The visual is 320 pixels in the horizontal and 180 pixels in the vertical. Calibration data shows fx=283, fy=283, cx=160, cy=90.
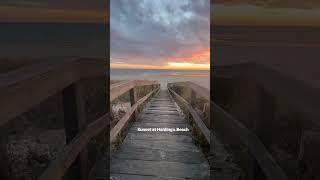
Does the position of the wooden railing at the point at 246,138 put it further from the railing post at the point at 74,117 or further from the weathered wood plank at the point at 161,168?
the railing post at the point at 74,117

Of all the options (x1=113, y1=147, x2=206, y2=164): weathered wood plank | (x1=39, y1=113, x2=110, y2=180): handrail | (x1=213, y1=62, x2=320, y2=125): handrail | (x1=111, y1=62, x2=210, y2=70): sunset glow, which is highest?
(x1=111, y1=62, x2=210, y2=70): sunset glow

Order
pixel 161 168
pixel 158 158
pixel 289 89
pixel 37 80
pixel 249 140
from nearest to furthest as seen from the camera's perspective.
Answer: pixel 37 80, pixel 289 89, pixel 249 140, pixel 161 168, pixel 158 158

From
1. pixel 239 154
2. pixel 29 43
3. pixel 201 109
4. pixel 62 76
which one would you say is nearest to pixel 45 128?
pixel 62 76

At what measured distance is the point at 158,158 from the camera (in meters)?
2.32

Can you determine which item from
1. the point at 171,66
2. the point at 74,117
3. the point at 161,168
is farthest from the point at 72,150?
the point at 171,66

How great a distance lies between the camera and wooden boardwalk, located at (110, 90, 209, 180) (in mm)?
2041

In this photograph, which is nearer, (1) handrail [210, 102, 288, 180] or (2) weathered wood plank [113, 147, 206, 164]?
(1) handrail [210, 102, 288, 180]

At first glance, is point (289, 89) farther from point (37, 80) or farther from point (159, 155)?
point (159, 155)

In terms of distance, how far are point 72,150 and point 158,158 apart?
996 millimetres

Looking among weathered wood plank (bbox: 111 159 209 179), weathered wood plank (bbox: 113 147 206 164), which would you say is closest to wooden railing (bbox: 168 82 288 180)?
weathered wood plank (bbox: 111 159 209 179)

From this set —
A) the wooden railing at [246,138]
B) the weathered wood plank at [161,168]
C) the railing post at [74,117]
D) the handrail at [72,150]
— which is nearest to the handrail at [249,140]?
the wooden railing at [246,138]

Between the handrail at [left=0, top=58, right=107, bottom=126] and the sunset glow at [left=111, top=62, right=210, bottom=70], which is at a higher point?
the sunset glow at [left=111, top=62, right=210, bottom=70]

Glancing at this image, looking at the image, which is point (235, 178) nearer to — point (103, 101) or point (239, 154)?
point (239, 154)

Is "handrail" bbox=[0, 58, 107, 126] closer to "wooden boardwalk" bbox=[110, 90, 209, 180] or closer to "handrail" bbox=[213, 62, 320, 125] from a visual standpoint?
"handrail" bbox=[213, 62, 320, 125]
